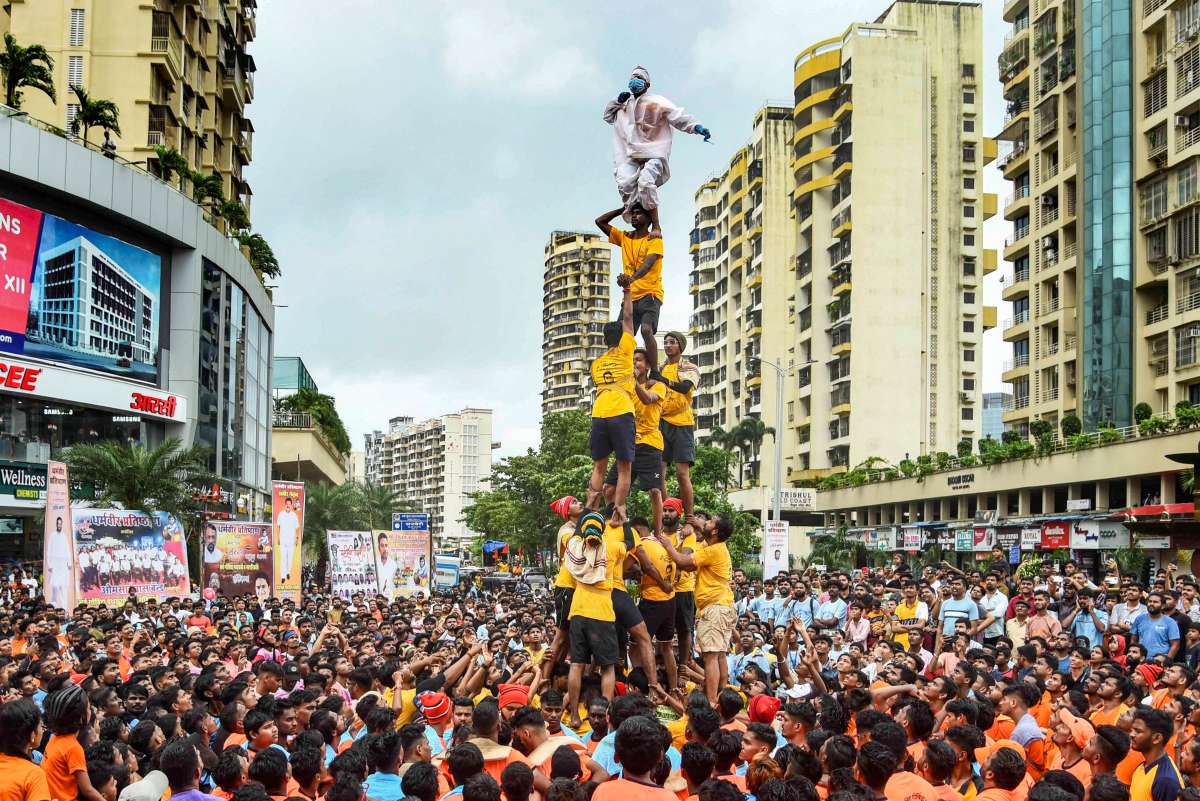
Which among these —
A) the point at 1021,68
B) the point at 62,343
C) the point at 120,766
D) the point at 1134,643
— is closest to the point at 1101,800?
the point at 120,766

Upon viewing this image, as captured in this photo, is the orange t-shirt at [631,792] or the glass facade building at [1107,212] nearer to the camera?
the orange t-shirt at [631,792]

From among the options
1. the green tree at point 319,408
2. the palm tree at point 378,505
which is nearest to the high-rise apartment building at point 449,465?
the palm tree at point 378,505

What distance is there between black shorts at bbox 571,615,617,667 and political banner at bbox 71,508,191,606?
14030mm

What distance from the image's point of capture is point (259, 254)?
190ft

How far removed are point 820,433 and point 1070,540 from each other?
3515 cm

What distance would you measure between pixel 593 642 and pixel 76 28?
152 ft

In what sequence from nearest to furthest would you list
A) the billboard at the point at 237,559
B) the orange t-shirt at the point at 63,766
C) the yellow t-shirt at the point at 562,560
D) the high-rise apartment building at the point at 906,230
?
1. the orange t-shirt at the point at 63,766
2. the yellow t-shirt at the point at 562,560
3. the billboard at the point at 237,559
4. the high-rise apartment building at the point at 906,230

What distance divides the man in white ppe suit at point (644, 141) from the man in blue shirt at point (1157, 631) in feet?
24.1

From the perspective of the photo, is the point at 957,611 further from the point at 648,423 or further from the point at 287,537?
the point at 287,537

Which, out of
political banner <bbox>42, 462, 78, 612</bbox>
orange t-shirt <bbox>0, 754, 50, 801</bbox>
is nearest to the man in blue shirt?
orange t-shirt <bbox>0, 754, 50, 801</bbox>

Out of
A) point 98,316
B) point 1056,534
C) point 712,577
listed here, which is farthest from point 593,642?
point 98,316

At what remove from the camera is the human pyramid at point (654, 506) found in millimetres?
11274

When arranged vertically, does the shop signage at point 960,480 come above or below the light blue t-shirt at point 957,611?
above

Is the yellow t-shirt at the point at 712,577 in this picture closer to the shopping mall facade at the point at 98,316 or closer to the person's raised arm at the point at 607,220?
the person's raised arm at the point at 607,220
